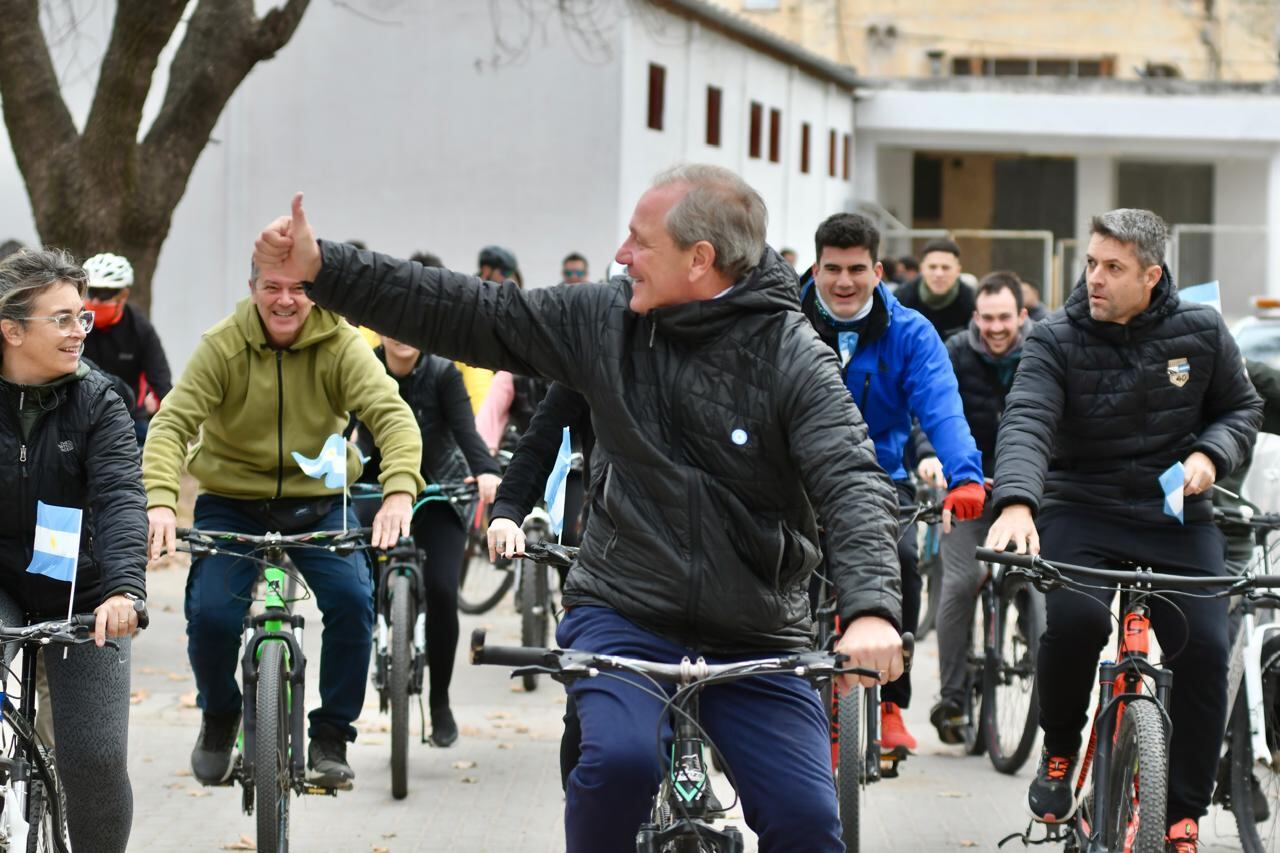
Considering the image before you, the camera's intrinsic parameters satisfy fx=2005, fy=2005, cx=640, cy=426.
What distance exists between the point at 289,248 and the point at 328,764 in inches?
126

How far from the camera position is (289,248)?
3.95 metres

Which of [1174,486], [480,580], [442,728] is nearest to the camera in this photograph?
[1174,486]

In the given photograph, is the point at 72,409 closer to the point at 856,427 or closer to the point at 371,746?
the point at 856,427

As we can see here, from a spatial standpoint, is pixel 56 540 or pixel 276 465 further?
pixel 276 465

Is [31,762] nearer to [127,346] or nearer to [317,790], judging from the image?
[317,790]

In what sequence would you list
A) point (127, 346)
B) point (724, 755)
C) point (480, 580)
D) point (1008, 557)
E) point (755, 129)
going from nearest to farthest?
point (724, 755) → point (1008, 557) → point (127, 346) → point (480, 580) → point (755, 129)

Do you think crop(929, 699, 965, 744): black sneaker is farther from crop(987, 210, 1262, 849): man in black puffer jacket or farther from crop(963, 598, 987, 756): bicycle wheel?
crop(987, 210, 1262, 849): man in black puffer jacket

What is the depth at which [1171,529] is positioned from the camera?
5.96 m

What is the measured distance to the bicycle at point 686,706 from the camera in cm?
387

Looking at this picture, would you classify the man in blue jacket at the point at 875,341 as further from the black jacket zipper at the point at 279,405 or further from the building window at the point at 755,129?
the building window at the point at 755,129

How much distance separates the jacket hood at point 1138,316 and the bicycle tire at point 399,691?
3095mm

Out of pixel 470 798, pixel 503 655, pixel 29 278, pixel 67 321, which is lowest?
pixel 470 798

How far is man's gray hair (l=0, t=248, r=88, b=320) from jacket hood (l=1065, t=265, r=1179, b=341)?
2.87 metres

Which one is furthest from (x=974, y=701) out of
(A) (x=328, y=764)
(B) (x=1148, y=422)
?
(A) (x=328, y=764)
